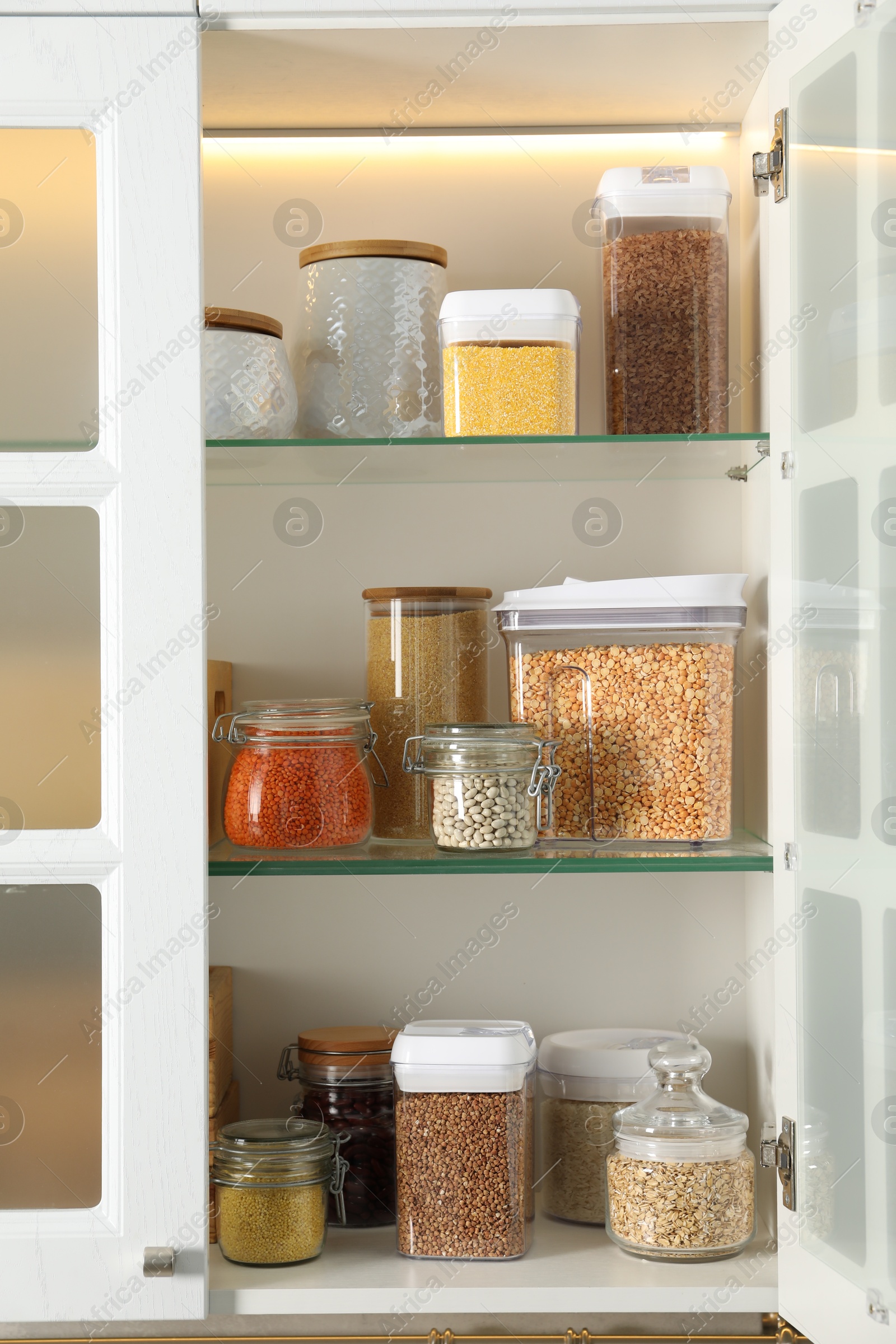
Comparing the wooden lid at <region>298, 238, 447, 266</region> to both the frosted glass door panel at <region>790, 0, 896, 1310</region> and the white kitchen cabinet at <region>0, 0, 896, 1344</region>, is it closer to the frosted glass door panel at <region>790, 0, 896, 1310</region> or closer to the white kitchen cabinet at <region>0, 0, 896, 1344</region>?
the white kitchen cabinet at <region>0, 0, 896, 1344</region>

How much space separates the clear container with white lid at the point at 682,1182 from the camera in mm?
957

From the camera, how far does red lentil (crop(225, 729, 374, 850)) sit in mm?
988

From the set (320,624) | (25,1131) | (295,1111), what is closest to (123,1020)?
(25,1131)

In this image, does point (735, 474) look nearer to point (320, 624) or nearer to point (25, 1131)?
point (320, 624)

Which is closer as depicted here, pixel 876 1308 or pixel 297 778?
pixel 876 1308

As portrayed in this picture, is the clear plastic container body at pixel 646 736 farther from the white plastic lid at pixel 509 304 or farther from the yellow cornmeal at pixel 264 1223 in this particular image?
the yellow cornmeal at pixel 264 1223

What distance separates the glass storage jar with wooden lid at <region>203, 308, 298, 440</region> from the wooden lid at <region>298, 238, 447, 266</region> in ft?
0.31

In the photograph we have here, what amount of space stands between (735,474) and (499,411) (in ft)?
0.91

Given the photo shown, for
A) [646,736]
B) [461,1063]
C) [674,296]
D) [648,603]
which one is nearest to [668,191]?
[674,296]

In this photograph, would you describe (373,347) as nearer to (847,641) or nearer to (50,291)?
(50,291)

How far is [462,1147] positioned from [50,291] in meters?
0.79

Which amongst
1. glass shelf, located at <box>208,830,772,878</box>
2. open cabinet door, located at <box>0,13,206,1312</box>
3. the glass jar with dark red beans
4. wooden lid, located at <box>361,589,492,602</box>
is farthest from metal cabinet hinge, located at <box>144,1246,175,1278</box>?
wooden lid, located at <box>361,589,492,602</box>

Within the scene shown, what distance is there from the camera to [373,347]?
1.08m

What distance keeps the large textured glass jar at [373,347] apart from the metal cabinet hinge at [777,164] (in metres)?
0.31
